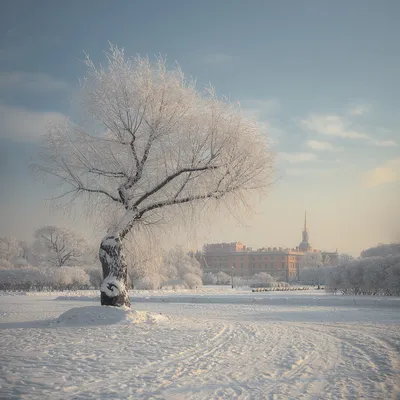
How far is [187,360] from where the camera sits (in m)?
8.58

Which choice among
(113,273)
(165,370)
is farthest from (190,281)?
(165,370)

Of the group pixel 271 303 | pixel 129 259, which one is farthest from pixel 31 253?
pixel 129 259

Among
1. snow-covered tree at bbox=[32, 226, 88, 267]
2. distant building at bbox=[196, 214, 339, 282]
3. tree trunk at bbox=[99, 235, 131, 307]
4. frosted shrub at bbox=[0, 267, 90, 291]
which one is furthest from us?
distant building at bbox=[196, 214, 339, 282]

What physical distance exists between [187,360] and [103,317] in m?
6.59

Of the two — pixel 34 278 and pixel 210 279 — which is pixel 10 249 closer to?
pixel 34 278

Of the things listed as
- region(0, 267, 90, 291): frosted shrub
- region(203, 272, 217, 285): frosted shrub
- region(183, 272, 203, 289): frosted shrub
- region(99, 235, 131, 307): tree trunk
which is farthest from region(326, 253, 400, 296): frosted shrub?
region(203, 272, 217, 285): frosted shrub

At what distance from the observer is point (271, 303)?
3206cm

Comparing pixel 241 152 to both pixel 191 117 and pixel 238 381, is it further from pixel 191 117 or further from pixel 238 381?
pixel 238 381

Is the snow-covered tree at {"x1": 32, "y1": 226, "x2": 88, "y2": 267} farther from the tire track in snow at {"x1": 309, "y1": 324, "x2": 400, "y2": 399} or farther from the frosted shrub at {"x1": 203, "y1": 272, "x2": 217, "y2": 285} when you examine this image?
the tire track in snow at {"x1": 309, "y1": 324, "x2": 400, "y2": 399}

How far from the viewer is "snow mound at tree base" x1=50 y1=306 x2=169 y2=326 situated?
1422 cm

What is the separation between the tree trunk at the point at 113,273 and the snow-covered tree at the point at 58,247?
51307 millimetres

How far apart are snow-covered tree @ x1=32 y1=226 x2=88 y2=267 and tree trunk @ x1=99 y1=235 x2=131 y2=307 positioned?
51.3 m

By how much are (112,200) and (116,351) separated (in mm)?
8159

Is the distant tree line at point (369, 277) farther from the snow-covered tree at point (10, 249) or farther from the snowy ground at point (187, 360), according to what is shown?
the snow-covered tree at point (10, 249)
